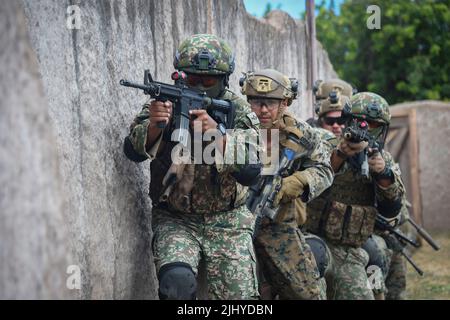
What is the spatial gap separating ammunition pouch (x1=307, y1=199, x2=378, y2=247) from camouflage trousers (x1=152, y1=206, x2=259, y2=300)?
1.70 meters

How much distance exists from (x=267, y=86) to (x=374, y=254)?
1959mm

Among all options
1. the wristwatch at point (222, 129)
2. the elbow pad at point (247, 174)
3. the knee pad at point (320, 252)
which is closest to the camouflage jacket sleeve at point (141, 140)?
the wristwatch at point (222, 129)

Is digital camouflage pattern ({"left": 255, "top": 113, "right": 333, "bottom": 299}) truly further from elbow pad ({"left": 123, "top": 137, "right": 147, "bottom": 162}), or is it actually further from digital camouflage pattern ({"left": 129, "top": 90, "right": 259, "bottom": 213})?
elbow pad ({"left": 123, "top": 137, "right": 147, "bottom": 162})

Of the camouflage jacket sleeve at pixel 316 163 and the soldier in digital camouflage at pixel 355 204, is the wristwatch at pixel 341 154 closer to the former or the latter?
the soldier in digital camouflage at pixel 355 204

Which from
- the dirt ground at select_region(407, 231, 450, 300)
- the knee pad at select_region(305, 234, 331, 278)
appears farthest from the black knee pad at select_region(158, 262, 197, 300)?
the dirt ground at select_region(407, 231, 450, 300)

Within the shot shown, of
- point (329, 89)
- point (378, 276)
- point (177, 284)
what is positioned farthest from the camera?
point (329, 89)

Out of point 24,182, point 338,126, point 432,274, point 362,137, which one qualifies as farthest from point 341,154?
point 432,274

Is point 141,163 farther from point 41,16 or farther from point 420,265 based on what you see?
point 420,265

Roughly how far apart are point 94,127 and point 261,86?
1467 mm

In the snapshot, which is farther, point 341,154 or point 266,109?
point 341,154

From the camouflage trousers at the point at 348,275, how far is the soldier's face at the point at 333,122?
4.11ft

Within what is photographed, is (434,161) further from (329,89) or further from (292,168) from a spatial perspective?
(292,168)

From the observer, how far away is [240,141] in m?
4.30

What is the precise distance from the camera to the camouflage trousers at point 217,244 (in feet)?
14.2
